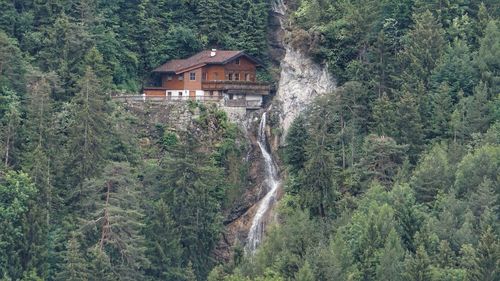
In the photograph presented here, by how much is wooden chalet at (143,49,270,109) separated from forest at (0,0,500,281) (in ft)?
9.43

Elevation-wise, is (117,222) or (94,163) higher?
(94,163)

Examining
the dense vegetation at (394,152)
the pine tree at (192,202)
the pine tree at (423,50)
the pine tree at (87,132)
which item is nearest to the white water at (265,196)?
the dense vegetation at (394,152)

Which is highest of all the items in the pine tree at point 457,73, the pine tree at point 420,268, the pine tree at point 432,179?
the pine tree at point 457,73

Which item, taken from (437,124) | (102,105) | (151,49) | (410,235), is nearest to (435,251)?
(410,235)

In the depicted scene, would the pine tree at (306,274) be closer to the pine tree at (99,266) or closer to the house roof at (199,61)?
the pine tree at (99,266)

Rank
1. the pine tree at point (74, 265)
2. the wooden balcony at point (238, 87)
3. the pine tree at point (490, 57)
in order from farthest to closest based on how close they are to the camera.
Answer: the wooden balcony at point (238, 87), the pine tree at point (490, 57), the pine tree at point (74, 265)

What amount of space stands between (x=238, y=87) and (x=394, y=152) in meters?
17.4

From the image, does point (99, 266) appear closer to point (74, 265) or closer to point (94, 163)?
point (74, 265)

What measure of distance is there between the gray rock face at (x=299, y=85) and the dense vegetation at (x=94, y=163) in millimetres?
3963

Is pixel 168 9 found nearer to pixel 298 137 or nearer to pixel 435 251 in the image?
pixel 298 137

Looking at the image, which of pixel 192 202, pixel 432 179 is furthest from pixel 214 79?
pixel 432 179

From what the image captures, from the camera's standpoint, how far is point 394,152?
291 ft

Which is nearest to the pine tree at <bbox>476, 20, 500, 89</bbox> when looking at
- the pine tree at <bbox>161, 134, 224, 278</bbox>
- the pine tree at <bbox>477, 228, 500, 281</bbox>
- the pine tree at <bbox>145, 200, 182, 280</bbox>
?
Answer: the pine tree at <bbox>161, 134, 224, 278</bbox>

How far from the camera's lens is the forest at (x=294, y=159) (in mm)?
80250
